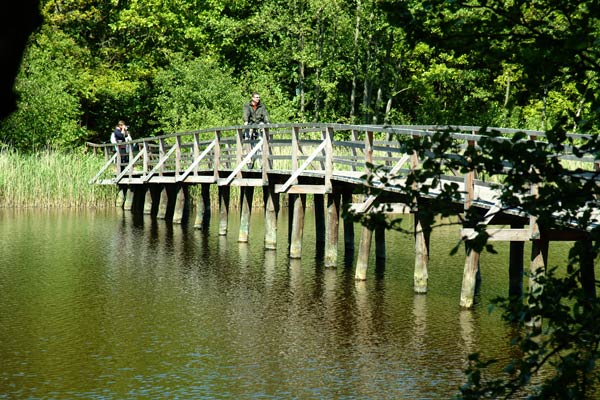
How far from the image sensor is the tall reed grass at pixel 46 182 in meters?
28.7

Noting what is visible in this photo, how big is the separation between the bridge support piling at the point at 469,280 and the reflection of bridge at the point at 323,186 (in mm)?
14

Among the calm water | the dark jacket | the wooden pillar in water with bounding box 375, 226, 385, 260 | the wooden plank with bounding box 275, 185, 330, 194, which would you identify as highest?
the dark jacket

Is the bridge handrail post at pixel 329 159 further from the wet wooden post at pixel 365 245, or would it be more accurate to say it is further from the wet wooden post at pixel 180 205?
the wet wooden post at pixel 180 205

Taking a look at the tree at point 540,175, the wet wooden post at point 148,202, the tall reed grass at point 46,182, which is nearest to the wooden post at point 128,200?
the wet wooden post at point 148,202

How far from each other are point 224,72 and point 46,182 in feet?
41.9

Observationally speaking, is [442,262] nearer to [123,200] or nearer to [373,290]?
[373,290]

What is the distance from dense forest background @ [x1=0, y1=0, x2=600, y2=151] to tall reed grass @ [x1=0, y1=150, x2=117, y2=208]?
129 inches

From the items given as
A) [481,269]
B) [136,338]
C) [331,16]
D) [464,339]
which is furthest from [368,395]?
[331,16]

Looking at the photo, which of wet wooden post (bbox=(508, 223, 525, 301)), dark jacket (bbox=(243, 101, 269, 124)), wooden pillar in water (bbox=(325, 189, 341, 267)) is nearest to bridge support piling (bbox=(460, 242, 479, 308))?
wet wooden post (bbox=(508, 223, 525, 301))

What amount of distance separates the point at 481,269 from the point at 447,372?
25.5 ft

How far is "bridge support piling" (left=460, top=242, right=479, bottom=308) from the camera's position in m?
13.6

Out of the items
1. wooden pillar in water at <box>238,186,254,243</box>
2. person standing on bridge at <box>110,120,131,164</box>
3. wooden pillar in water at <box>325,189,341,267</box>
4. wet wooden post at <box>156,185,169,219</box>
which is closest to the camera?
wooden pillar in water at <box>325,189,341,267</box>

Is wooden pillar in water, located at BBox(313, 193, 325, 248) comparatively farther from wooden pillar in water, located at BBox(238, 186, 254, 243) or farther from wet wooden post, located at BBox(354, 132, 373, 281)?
wet wooden post, located at BBox(354, 132, 373, 281)

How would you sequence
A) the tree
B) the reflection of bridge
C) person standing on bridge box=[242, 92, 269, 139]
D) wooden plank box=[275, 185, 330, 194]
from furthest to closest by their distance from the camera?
person standing on bridge box=[242, 92, 269, 139] → wooden plank box=[275, 185, 330, 194] → the reflection of bridge → the tree
